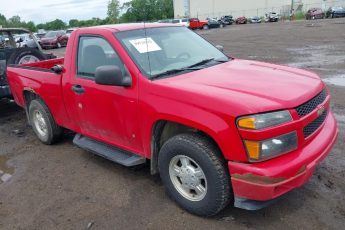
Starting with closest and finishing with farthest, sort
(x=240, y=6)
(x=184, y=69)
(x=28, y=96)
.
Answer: (x=184, y=69), (x=28, y=96), (x=240, y=6)

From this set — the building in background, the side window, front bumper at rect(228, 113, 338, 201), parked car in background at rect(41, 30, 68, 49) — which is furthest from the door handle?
the building in background

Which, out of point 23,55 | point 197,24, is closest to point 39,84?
point 23,55

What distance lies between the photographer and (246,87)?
3.59 m

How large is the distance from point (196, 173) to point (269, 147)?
30.6 inches

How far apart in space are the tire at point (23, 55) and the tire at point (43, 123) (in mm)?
2054

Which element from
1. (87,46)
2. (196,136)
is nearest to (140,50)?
(87,46)

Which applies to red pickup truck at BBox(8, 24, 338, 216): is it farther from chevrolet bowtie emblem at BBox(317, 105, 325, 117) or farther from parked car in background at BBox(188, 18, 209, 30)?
parked car in background at BBox(188, 18, 209, 30)

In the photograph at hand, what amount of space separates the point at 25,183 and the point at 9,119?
12.1 feet

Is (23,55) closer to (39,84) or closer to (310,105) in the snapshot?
(39,84)

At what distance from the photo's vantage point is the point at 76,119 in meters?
5.17

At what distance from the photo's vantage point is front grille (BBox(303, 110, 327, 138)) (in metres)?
3.47

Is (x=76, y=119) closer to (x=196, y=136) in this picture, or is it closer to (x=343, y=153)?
(x=196, y=136)

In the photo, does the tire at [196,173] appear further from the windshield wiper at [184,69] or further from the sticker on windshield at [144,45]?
the sticker on windshield at [144,45]

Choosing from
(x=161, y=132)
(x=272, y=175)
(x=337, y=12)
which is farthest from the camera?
(x=337, y=12)
